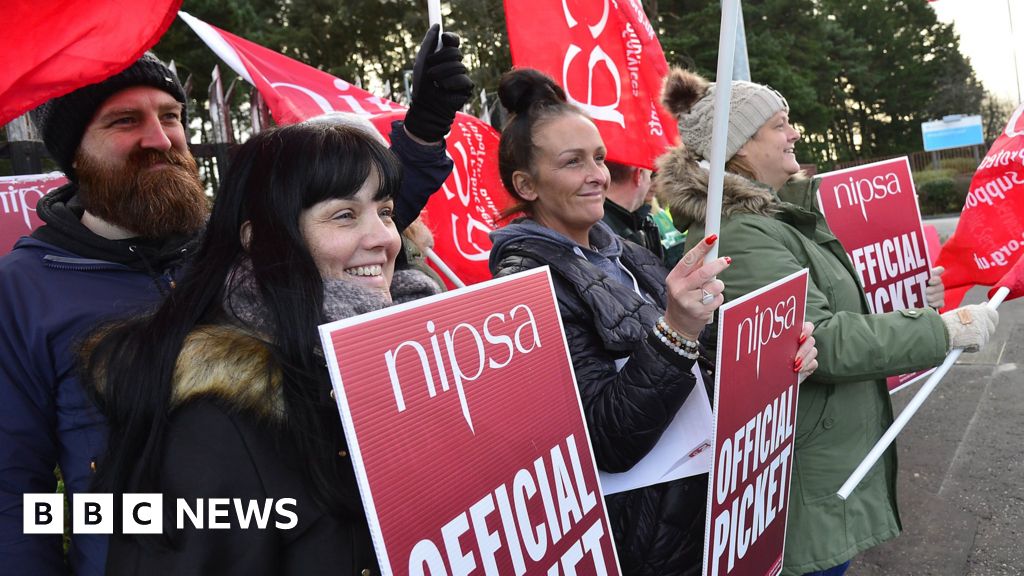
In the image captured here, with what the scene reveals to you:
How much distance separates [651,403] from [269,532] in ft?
2.62

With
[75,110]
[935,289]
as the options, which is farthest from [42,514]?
[935,289]

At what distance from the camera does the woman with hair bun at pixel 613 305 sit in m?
1.61

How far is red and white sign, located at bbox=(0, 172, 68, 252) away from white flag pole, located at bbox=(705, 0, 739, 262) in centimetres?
248

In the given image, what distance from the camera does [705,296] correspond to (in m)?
1.55

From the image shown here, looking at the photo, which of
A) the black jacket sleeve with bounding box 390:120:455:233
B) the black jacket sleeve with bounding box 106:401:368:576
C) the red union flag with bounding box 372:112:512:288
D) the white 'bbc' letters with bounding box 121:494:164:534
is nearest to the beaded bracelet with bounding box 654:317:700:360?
the black jacket sleeve with bounding box 106:401:368:576

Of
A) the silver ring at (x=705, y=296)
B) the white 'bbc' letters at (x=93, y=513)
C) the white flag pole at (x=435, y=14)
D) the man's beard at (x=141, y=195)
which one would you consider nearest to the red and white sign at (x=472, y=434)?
the silver ring at (x=705, y=296)

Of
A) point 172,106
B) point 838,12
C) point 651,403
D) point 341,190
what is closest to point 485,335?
point 341,190

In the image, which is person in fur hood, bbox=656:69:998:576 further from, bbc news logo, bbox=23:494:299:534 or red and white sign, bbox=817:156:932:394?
bbc news logo, bbox=23:494:299:534

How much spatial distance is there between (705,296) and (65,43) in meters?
1.32

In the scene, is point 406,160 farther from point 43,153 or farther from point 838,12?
point 838,12

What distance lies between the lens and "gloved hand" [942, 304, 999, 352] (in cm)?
212

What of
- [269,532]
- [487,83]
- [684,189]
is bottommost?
[269,532]

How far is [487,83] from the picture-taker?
22.8 m

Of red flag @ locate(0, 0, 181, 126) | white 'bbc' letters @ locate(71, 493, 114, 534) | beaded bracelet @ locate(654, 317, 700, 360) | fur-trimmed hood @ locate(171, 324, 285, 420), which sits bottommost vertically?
white 'bbc' letters @ locate(71, 493, 114, 534)
